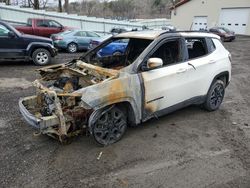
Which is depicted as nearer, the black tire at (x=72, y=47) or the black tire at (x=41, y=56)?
the black tire at (x=41, y=56)

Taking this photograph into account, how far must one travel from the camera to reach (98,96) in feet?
13.5

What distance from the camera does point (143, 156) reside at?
170 inches

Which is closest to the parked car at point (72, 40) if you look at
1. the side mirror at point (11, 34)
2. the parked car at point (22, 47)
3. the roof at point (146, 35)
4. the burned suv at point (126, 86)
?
the parked car at point (22, 47)

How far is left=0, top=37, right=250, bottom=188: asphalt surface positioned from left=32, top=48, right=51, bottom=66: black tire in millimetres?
5480

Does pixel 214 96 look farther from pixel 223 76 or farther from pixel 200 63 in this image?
pixel 200 63

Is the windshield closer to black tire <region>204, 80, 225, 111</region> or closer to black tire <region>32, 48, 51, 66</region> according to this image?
black tire <region>204, 80, 225, 111</region>

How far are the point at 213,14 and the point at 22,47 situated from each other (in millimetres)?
29049

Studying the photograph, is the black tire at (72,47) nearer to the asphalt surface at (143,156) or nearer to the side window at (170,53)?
the asphalt surface at (143,156)

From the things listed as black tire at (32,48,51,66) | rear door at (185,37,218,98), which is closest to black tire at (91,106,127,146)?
rear door at (185,37,218,98)

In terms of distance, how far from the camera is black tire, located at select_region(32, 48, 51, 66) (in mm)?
11164

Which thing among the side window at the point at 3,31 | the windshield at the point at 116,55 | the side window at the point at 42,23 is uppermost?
the side window at the point at 42,23

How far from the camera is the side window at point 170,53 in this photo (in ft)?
17.1

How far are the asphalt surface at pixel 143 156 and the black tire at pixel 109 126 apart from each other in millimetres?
144

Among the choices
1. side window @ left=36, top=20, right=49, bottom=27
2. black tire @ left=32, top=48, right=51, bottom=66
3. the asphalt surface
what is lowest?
the asphalt surface
